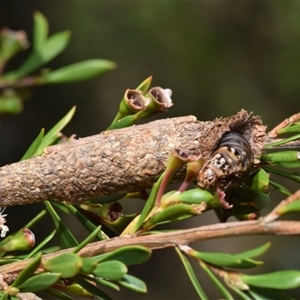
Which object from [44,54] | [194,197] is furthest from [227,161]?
[44,54]

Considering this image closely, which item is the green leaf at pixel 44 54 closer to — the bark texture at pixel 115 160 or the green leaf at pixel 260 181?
the bark texture at pixel 115 160

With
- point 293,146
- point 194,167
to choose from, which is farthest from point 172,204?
point 293,146

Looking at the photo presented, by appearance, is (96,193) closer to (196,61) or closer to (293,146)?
(293,146)

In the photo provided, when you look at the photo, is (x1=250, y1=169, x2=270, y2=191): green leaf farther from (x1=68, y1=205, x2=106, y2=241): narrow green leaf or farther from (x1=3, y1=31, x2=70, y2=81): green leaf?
(x1=3, y1=31, x2=70, y2=81): green leaf

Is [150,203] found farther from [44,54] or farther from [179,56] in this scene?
[179,56]

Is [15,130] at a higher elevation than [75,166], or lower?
lower

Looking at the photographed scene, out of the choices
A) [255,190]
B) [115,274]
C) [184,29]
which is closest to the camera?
[115,274]

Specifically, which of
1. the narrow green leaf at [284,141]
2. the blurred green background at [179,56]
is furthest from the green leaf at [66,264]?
the blurred green background at [179,56]
